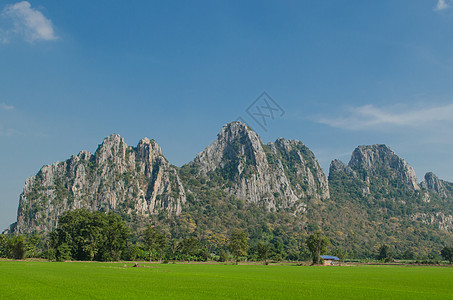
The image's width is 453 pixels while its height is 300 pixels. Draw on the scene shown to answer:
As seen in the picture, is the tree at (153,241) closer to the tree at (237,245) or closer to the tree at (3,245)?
the tree at (237,245)

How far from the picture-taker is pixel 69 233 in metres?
84.5

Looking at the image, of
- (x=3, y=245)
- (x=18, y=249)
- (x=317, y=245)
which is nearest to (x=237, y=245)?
(x=317, y=245)

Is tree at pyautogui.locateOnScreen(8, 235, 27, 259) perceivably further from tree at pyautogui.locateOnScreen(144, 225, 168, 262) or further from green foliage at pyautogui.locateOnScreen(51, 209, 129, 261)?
tree at pyautogui.locateOnScreen(144, 225, 168, 262)

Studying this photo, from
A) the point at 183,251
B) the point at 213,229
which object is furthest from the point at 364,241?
the point at 183,251

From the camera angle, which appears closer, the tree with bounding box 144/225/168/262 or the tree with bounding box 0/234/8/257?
the tree with bounding box 0/234/8/257

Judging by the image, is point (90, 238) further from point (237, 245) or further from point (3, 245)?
point (237, 245)

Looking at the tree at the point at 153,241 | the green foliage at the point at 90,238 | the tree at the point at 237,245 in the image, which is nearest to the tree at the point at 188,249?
the tree at the point at 153,241

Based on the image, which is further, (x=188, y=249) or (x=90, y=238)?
(x=188, y=249)

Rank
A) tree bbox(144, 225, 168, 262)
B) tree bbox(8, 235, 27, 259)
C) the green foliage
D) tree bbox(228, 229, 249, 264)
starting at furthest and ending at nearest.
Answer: tree bbox(228, 229, 249, 264) < tree bbox(144, 225, 168, 262) < the green foliage < tree bbox(8, 235, 27, 259)

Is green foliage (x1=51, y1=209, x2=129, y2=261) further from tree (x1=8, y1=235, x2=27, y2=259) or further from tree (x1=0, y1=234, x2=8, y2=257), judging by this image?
tree (x1=0, y1=234, x2=8, y2=257)

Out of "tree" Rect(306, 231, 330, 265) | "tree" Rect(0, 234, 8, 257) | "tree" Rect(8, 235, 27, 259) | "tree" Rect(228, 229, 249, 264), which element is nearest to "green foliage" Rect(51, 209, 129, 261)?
"tree" Rect(8, 235, 27, 259)

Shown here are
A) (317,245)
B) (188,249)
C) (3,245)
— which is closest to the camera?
(3,245)

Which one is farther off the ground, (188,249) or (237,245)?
(237,245)

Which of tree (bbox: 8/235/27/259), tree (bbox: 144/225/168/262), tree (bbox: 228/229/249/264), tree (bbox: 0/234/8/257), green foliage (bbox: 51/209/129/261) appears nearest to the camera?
tree (bbox: 8/235/27/259)
